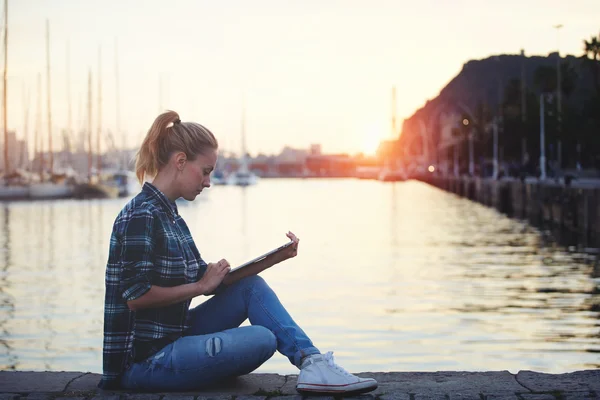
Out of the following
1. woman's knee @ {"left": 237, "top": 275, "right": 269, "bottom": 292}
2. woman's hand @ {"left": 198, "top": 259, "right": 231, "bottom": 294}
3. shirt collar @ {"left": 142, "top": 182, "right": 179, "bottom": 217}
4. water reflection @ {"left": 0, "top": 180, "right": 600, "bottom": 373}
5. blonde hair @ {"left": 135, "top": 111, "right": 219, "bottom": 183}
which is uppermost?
blonde hair @ {"left": 135, "top": 111, "right": 219, "bottom": 183}

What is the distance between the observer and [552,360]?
12.4 metres

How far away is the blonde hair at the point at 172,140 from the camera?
5.70 metres

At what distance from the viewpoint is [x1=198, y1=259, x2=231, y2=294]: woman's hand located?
574 cm

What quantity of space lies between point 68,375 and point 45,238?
118 ft

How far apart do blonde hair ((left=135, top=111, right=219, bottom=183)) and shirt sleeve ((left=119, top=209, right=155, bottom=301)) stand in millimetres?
370

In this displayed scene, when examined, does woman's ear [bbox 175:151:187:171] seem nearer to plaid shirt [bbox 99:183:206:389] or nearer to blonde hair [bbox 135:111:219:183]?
blonde hair [bbox 135:111:219:183]

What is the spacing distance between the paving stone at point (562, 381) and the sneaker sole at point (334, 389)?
950 mm

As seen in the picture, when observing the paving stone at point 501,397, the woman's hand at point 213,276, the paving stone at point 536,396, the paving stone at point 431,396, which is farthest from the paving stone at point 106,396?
the paving stone at point 536,396

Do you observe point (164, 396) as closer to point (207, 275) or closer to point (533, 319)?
Answer: point (207, 275)

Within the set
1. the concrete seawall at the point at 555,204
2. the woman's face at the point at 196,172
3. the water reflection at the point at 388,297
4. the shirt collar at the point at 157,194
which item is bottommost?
the water reflection at the point at 388,297

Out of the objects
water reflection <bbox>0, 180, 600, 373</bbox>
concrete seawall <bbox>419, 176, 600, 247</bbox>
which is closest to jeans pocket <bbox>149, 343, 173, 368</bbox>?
water reflection <bbox>0, 180, 600, 373</bbox>

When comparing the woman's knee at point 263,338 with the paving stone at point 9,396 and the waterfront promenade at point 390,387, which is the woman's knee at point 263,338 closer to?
the waterfront promenade at point 390,387

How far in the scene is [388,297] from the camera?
1984cm

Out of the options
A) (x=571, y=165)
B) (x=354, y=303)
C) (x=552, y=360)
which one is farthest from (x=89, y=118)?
(x=552, y=360)
